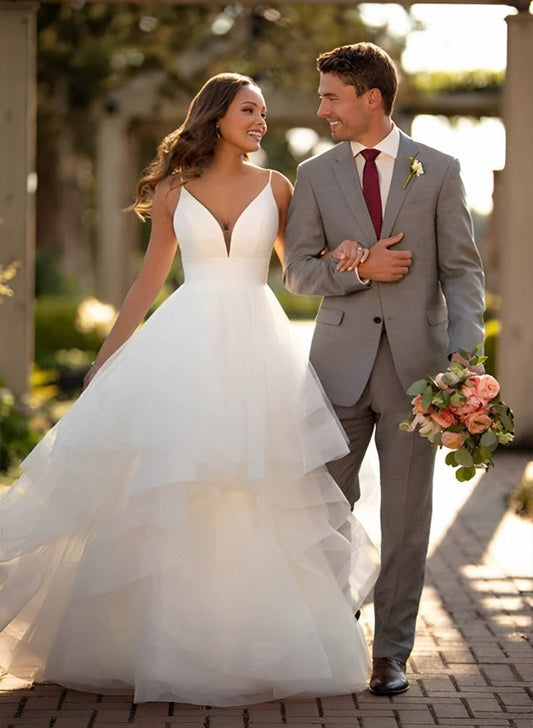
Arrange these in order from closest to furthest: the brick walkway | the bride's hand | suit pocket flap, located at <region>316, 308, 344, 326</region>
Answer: the brick walkway
the bride's hand
suit pocket flap, located at <region>316, 308, 344, 326</region>

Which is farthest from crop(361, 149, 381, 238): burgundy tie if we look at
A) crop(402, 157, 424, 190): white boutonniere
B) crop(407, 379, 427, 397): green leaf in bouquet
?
crop(407, 379, 427, 397): green leaf in bouquet

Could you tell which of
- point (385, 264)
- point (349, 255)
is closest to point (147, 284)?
point (349, 255)

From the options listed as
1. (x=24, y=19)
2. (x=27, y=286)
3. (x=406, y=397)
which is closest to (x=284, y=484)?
(x=406, y=397)

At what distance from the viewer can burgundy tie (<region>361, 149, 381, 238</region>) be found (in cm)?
488

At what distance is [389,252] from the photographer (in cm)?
473

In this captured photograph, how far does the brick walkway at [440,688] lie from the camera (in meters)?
4.45

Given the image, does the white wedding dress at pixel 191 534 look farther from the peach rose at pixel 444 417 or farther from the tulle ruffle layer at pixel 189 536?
the peach rose at pixel 444 417

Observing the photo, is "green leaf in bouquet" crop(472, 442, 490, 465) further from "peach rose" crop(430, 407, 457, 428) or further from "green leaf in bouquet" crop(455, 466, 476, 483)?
"peach rose" crop(430, 407, 457, 428)

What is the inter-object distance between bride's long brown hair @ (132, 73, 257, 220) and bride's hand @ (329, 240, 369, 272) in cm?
68

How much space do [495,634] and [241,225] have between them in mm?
2106

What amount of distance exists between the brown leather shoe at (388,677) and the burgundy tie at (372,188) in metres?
1.56

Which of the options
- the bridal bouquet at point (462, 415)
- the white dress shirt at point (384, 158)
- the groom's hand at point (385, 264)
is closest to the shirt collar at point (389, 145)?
the white dress shirt at point (384, 158)

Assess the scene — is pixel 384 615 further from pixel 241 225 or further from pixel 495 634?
pixel 241 225

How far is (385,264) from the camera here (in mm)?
4719
